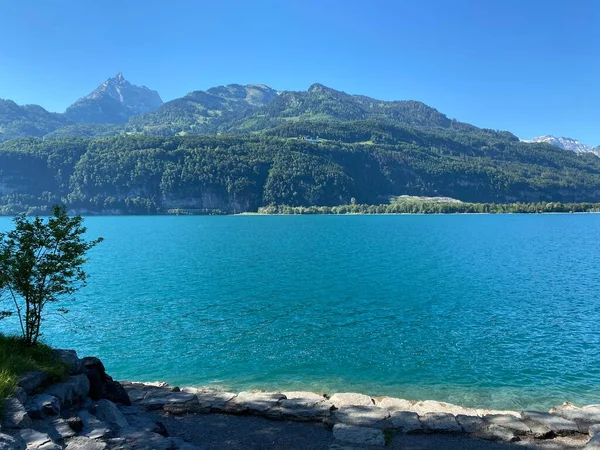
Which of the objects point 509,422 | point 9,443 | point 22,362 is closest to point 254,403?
point 22,362

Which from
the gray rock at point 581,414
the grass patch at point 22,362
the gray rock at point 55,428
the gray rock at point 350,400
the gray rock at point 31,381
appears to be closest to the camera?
the gray rock at point 55,428

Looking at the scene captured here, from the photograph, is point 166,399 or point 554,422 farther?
point 166,399

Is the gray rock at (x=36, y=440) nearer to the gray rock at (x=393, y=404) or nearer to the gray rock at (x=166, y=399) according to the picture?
the gray rock at (x=166, y=399)

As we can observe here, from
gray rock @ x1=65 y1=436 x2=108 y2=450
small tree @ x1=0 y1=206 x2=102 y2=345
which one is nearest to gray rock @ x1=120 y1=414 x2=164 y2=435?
gray rock @ x1=65 y1=436 x2=108 y2=450

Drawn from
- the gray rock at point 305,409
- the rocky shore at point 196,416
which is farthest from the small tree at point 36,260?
the gray rock at point 305,409

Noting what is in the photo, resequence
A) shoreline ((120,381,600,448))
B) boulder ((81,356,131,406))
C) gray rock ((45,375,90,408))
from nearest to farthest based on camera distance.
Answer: gray rock ((45,375,90,408)) → shoreline ((120,381,600,448)) → boulder ((81,356,131,406))

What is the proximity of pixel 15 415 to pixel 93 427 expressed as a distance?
2.10 meters

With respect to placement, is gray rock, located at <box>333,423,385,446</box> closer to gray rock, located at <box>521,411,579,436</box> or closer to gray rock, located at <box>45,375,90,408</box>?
gray rock, located at <box>521,411,579,436</box>

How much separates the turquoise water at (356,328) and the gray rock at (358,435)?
27.9 feet

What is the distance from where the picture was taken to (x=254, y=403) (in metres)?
16.8

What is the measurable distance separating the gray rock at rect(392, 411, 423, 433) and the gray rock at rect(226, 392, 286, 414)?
192 inches

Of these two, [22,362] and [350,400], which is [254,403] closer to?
[350,400]

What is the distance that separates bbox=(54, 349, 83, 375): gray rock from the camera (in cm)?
1479

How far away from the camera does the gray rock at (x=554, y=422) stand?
48.6 ft
